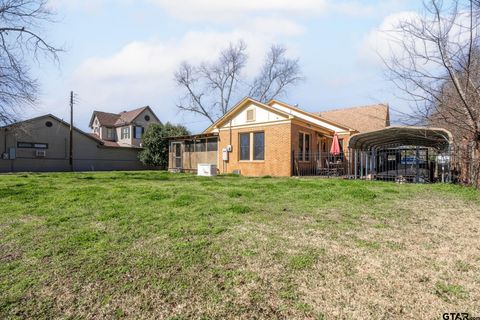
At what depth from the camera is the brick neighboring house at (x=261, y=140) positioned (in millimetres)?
14398

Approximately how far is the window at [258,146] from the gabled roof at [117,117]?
22.6 m

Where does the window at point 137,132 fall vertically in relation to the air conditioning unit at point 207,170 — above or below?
above

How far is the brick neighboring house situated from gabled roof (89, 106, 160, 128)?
16.7 meters

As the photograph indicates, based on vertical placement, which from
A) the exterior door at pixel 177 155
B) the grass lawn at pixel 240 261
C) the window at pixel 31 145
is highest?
the window at pixel 31 145

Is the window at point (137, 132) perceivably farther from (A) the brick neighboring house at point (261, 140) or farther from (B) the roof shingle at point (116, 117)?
(A) the brick neighboring house at point (261, 140)

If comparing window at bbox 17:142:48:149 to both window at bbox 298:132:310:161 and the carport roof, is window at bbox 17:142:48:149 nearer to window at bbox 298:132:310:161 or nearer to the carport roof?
window at bbox 298:132:310:161

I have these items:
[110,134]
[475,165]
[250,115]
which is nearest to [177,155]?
[250,115]

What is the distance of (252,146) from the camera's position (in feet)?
52.0

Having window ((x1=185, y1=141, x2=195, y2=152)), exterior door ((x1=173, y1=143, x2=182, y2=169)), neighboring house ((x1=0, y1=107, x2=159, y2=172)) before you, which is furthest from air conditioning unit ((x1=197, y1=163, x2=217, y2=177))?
neighboring house ((x1=0, y1=107, x2=159, y2=172))

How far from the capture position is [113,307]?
238cm

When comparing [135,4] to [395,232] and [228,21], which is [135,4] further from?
[395,232]

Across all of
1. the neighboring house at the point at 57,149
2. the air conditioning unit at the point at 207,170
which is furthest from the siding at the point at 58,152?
the air conditioning unit at the point at 207,170

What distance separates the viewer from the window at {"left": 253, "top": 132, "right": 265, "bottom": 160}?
15.4 meters

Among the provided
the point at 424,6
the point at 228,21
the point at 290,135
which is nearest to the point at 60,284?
the point at 424,6
